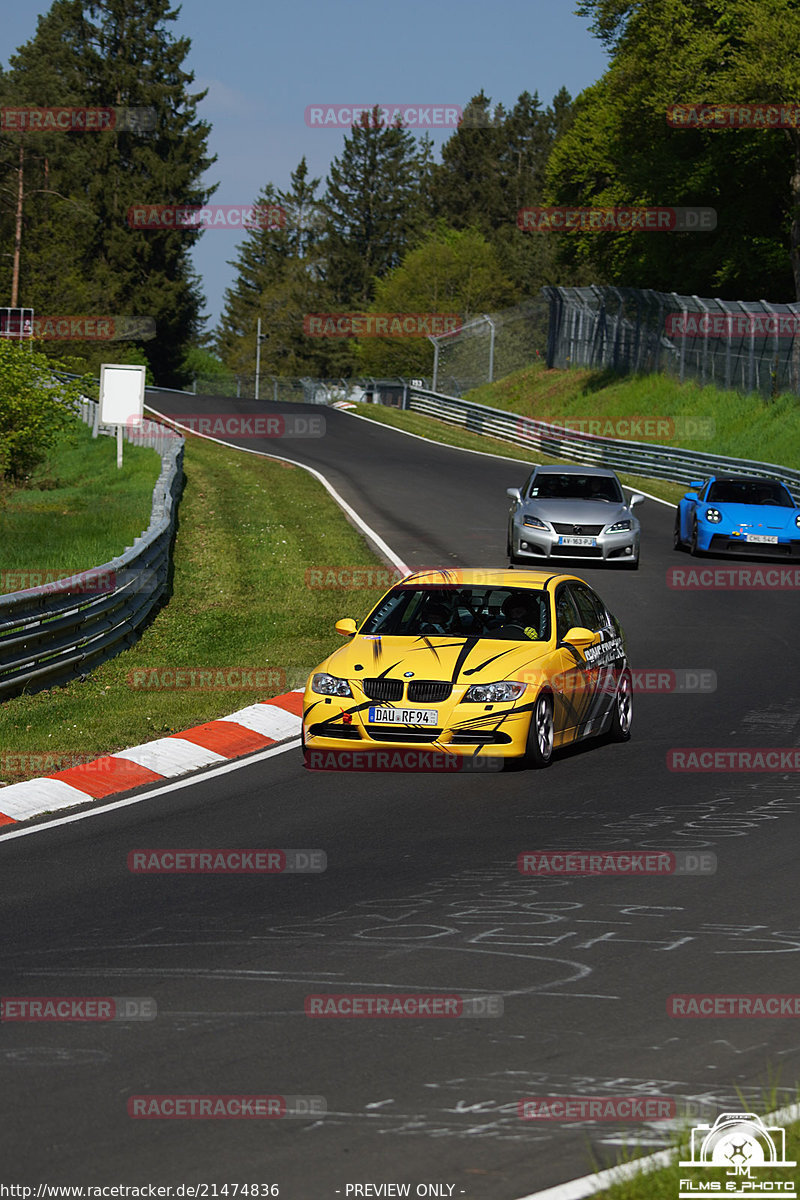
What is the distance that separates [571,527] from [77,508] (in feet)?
43.2

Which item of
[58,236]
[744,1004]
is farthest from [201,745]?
[58,236]

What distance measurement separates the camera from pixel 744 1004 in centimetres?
613

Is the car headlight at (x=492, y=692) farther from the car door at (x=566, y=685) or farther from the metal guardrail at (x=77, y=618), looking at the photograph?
the metal guardrail at (x=77, y=618)

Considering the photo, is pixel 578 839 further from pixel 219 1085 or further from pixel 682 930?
pixel 219 1085

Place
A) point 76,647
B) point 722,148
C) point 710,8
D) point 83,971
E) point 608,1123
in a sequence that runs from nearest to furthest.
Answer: point 608,1123 → point 83,971 → point 76,647 → point 710,8 → point 722,148

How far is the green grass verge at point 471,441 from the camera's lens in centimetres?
4047

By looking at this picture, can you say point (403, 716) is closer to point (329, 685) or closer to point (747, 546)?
point (329, 685)

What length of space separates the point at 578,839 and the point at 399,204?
129726 mm

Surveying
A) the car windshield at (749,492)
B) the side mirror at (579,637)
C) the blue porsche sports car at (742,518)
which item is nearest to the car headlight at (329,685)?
the side mirror at (579,637)

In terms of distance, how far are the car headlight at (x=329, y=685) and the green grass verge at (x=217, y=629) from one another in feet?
5.63

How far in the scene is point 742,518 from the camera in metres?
25.5

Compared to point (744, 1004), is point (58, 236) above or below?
above

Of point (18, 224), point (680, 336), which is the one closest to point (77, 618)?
point (680, 336)

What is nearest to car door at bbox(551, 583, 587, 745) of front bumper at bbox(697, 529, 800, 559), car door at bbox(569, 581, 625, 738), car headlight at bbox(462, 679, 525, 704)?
car door at bbox(569, 581, 625, 738)
